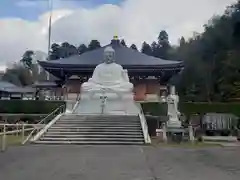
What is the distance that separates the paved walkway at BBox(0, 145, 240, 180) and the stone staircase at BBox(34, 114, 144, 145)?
5.35m

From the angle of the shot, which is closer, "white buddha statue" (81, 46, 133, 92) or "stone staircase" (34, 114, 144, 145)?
"stone staircase" (34, 114, 144, 145)

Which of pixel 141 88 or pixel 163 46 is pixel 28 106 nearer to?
pixel 141 88

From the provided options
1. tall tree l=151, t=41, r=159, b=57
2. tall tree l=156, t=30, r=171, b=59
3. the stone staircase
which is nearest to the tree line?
tall tree l=156, t=30, r=171, b=59

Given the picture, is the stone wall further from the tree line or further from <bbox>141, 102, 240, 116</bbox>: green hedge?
the tree line

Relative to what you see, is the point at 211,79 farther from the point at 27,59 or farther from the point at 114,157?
the point at 27,59

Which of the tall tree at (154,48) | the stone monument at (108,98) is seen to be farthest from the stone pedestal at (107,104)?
the tall tree at (154,48)

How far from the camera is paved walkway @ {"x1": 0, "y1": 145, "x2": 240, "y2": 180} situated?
26.9 feet

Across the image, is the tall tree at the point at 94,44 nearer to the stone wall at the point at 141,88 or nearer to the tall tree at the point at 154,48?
the tall tree at the point at 154,48

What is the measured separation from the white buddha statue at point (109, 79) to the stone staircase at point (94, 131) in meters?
5.30

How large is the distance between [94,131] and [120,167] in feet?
32.2

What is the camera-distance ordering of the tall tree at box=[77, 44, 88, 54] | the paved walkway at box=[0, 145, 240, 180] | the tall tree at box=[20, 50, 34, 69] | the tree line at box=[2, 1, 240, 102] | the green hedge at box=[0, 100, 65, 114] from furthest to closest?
the tall tree at box=[20, 50, 34, 69] < the tall tree at box=[77, 44, 88, 54] < the tree line at box=[2, 1, 240, 102] < the green hedge at box=[0, 100, 65, 114] < the paved walkway at box=[0, 145, 240, 180]

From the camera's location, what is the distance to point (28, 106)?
3123cm

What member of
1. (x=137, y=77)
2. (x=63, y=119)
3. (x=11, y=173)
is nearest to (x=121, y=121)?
(x=63, y=119)

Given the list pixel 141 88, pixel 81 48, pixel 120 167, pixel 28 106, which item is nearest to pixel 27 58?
pixel 81 48
